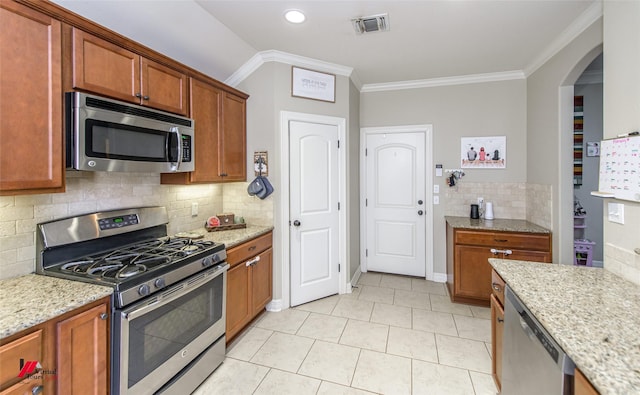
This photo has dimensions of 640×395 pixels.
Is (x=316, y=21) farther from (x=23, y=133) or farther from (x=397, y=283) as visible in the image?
(x=397, y=283)

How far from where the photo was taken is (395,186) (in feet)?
13.0

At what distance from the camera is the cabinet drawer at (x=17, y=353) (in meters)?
1.03

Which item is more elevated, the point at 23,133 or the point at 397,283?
the point at 23,133

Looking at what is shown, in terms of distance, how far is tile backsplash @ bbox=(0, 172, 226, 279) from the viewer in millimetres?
1518

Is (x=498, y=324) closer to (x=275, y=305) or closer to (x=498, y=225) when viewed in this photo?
(x=498, y=225)

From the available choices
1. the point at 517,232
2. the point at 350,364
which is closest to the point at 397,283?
the point at 517,232

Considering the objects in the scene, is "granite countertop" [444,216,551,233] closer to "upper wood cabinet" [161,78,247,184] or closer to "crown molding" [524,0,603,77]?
"crown molding" [524,0,603,77]

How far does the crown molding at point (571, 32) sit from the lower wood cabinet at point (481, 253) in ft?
5.81

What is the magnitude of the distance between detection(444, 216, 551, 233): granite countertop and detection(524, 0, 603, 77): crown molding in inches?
67.2

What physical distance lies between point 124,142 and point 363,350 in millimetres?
2296

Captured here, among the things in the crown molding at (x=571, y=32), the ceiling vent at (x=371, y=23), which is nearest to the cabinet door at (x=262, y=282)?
the ceiling vent at (x=371, y=23)

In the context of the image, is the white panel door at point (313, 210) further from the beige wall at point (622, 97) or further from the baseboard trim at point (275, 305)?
the beige wall at point (622, 97)

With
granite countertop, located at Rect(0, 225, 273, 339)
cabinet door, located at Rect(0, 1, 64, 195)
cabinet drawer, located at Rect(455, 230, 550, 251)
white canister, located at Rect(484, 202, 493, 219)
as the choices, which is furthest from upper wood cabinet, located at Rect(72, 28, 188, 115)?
white canister, located at Rect(484, 202, 493, 219)

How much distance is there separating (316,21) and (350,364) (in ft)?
8.86
